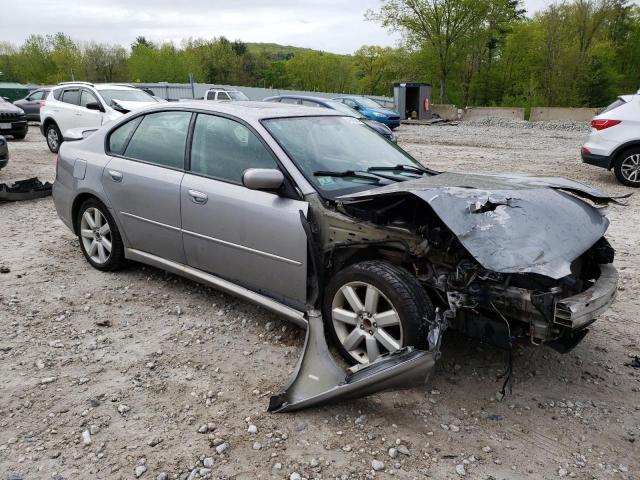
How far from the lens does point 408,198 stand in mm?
3180

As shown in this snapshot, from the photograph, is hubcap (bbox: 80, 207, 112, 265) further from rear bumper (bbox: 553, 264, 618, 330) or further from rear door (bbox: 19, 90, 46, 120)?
rear door (bbox: 19, 90, 46, 120)

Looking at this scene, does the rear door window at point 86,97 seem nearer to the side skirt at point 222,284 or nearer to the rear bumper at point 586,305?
the side skirt at point 222,284

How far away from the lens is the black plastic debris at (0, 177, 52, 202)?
7.99m

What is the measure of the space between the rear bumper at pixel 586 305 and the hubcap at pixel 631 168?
23.9ft

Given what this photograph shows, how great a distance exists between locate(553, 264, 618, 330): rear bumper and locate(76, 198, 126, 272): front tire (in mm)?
3651

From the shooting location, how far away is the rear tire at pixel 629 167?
927cm

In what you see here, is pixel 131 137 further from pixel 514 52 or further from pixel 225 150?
pixel 514 52

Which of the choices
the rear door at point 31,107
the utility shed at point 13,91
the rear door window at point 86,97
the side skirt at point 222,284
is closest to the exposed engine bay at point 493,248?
the side skirt at point 222,284

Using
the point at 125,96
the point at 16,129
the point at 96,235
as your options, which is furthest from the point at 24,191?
the point at 16,129

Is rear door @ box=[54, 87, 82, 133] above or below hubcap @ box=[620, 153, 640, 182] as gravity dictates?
above

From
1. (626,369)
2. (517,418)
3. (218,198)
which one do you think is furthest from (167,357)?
(626,369)

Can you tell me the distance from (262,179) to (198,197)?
0.73 metres

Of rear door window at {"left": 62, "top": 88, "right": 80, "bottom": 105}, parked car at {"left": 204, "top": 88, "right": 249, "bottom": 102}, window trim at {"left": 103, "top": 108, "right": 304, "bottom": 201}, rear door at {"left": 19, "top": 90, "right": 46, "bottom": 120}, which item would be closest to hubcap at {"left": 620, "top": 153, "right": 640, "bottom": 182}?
window trim at {"left": 103, "top": 108, "right": 304, "bottom": 201}

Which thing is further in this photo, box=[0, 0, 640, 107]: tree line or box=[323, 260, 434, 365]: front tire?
box=[0, 0, 640, 107]: tree line
